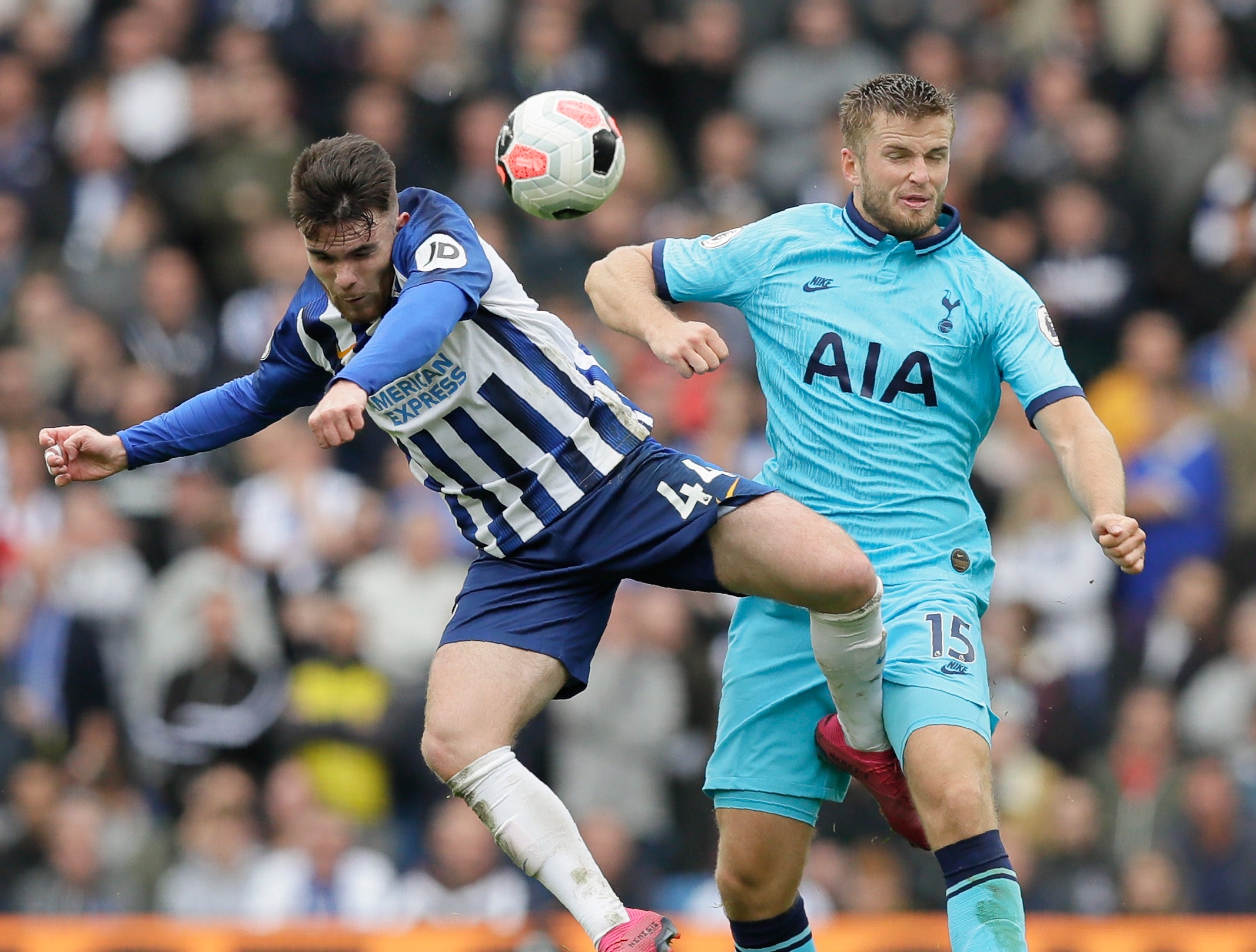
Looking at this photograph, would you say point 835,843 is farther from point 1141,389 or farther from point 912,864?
point 1141,389

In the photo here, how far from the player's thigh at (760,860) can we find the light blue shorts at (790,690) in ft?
0.13

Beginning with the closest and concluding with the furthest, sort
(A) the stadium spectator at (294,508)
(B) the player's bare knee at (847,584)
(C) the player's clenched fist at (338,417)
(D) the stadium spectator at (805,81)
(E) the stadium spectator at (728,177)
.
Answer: (C) the player's clenched fist at (338,417) → (B) the player's bare knee at (847,584) → (A) the stadium spectator at (294,508) → (E) the stadium spectator at (728,177) → (D) the stadium spectator at (805,81)

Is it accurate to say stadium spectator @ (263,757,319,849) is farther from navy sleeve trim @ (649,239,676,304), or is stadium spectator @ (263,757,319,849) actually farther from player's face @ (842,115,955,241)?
player's face @ (842,115,955,241)

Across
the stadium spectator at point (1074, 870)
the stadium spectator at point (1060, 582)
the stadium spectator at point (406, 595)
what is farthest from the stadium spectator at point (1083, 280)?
the stadium spectator at point (406, 595)

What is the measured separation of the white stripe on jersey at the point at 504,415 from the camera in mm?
5980

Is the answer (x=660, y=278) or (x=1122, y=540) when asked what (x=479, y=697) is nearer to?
(x=660, y=278)

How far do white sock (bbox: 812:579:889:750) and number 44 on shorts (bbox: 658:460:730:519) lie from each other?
19.2 inches

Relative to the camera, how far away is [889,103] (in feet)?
20.1

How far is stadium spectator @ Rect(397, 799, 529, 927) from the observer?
9.62 metres

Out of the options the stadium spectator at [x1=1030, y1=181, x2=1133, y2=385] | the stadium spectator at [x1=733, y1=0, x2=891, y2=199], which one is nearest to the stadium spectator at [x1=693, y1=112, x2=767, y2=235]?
the stadium spectator at [x1=733, y1=0, x2=891, y2=199]

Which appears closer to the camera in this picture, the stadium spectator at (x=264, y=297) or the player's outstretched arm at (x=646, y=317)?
the player's outstretched arm at (x=646, y=317)

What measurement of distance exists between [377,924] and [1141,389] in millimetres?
5134

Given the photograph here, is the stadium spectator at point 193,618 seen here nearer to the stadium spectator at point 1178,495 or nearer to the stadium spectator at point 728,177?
the stadium spectator at point 728,177

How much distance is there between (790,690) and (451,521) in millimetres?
4994
